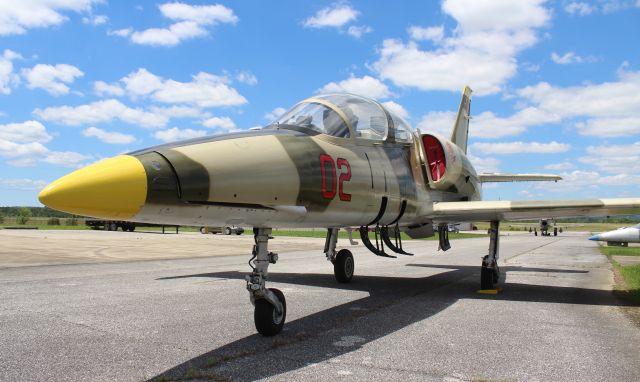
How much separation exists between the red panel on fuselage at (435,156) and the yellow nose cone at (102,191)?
295 inches

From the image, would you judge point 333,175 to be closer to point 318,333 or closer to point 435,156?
point 318,333

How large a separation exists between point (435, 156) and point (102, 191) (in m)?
8.14

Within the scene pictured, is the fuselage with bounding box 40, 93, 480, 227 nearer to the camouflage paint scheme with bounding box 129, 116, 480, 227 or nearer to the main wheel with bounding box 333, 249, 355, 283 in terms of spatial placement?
the camouflage paint scheme with bounding box 129, 116, 480, 227

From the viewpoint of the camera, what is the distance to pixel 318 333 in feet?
19.8

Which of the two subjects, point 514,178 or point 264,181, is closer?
point 264,181

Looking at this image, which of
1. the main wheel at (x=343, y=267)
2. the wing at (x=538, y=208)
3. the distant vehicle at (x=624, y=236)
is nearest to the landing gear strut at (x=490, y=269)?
the wing at (x=538, y=208)

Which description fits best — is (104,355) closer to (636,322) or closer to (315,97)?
(315,97)

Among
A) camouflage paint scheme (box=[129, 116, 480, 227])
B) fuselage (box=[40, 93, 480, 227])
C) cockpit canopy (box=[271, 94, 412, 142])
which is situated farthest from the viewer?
cockpit canopy (box=[271, 94, 412, 142])

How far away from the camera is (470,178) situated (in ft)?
40.7

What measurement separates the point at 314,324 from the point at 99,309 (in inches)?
133

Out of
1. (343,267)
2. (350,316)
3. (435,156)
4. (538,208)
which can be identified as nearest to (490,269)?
(538,208)

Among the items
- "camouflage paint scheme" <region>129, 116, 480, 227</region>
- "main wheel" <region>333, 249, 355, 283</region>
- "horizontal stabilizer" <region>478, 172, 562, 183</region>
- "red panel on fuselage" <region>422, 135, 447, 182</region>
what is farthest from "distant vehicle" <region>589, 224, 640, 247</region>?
"camouflage paint scheme" <region>129, 116, 480, 227</region>

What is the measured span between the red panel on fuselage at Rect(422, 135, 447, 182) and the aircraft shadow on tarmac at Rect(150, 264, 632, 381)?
8.11 feet

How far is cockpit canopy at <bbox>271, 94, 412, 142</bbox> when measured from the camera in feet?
22.6
